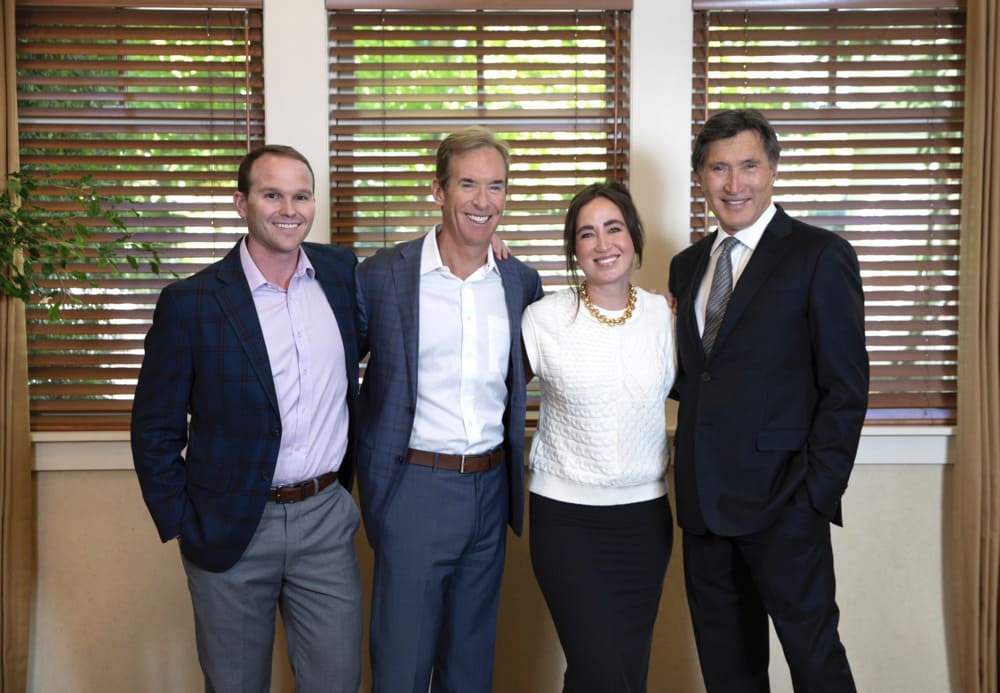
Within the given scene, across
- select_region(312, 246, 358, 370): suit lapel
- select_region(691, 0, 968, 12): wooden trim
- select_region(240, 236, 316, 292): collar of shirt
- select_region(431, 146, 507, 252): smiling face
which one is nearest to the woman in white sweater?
select_region(431, 146, 507, 252): smiling face

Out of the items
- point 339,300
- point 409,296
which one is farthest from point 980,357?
point 339,300

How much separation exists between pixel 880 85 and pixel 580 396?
5.29 feet

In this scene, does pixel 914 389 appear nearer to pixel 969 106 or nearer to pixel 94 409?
pixel 969 106

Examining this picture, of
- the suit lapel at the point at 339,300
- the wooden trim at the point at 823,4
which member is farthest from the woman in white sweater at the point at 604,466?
the wooden trim at the point at 823,4

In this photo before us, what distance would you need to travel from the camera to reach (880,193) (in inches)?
113

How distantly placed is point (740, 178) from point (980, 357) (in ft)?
4.04

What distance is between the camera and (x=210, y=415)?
6.57 ft

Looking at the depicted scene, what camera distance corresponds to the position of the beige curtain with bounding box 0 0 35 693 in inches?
104

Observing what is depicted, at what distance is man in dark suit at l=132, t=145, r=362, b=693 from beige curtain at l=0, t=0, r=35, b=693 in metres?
0.92

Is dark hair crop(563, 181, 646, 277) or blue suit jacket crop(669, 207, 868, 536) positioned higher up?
dark hair crop(563, 181, 646, 277)

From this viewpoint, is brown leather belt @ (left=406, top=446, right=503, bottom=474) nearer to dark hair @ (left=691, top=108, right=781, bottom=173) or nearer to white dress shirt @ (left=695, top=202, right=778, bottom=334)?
white dress shirt @ (left=695, top=202, right=778, bottom=334)

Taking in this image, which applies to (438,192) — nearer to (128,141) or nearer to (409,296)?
(409,296)

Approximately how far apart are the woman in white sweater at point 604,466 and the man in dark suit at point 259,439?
52cm

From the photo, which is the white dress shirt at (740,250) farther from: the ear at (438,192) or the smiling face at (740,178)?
the ear at (438,192)
